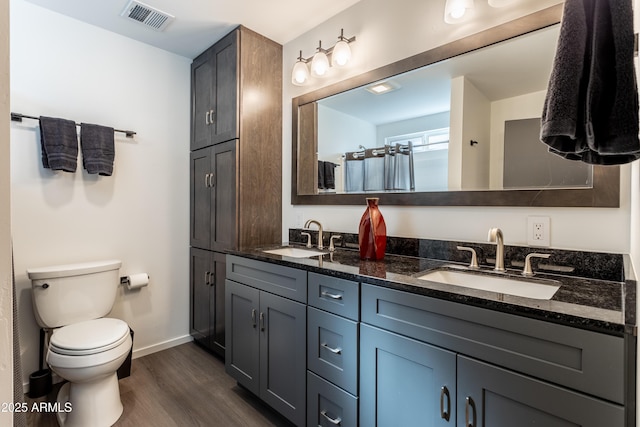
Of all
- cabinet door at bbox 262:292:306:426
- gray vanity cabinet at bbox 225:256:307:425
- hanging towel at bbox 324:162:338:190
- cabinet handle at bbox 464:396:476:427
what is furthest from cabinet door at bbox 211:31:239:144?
cabinet handle at bbox 464:396:476:427

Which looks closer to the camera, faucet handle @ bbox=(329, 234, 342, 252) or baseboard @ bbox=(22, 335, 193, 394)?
faucet handle @ bbox=(329, 234, 342, 252)

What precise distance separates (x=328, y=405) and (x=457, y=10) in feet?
6.18

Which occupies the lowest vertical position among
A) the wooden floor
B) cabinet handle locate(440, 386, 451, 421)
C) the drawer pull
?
the wooden floor

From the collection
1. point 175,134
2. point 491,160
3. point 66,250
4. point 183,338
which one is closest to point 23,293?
point 66,250

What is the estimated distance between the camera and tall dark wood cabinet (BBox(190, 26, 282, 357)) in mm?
2246

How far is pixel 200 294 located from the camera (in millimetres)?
2570

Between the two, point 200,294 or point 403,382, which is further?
point 200,294

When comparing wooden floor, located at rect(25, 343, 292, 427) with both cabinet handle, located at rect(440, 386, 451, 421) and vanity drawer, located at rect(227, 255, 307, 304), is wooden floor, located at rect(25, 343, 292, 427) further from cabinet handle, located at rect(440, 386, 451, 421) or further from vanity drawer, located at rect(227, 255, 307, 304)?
cabinet handle, located at rect(440, 386, 451, 421)

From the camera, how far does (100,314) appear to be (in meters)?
2.03

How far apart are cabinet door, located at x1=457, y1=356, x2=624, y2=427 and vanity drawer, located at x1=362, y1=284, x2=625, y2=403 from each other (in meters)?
0.03

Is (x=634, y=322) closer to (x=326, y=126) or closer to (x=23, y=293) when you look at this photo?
(x=326, y=126)

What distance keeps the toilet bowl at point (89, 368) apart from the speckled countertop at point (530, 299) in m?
0.96

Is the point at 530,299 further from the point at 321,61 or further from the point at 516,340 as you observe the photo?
the point at 321,61

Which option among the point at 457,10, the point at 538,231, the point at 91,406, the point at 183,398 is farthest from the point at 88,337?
the point at 457,10
